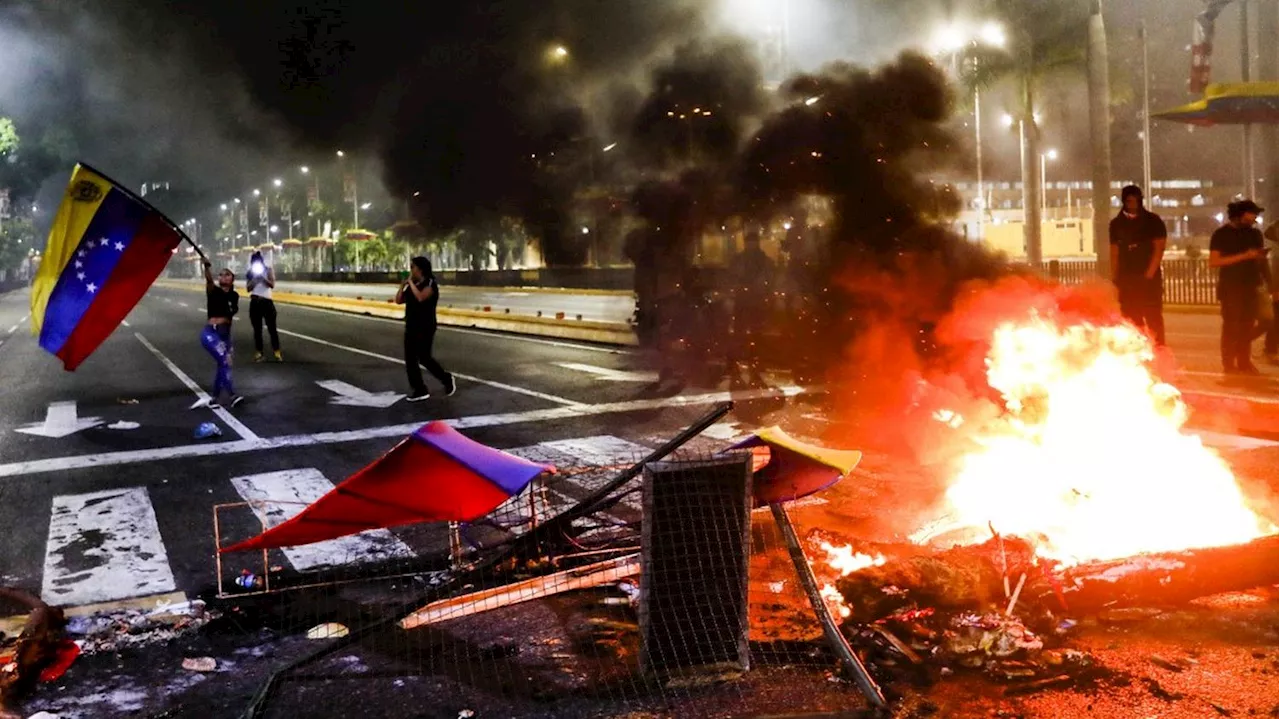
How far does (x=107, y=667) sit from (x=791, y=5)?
70.4 ft

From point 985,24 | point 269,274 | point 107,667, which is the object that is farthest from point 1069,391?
point 985,24

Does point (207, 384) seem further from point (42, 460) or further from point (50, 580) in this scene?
point (50, 580)

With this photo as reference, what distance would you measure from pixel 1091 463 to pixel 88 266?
6.02m

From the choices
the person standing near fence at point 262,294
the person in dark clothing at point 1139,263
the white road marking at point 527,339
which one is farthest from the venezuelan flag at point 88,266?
the white road marking at point 527,339

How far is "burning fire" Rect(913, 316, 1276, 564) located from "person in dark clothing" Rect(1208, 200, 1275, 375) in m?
5.09

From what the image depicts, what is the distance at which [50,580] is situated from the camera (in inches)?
212

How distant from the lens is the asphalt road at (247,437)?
5766 millimetres

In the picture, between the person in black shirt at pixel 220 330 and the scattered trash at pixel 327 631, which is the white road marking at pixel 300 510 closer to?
the scattered trash at pixel 327 631

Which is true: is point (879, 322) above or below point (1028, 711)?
above

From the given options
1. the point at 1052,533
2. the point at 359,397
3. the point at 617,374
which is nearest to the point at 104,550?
the point at 1052,533

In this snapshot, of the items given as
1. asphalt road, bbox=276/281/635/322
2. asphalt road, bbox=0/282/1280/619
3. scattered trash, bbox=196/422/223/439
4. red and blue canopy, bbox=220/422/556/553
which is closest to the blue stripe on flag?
asphalt road, bbox=0/282/1280/619

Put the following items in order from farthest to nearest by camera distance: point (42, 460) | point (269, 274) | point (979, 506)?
point (269, 274), point (42, 460), point (979, 506)

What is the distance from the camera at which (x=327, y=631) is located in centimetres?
454

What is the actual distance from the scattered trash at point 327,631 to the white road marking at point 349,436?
4615 mm
